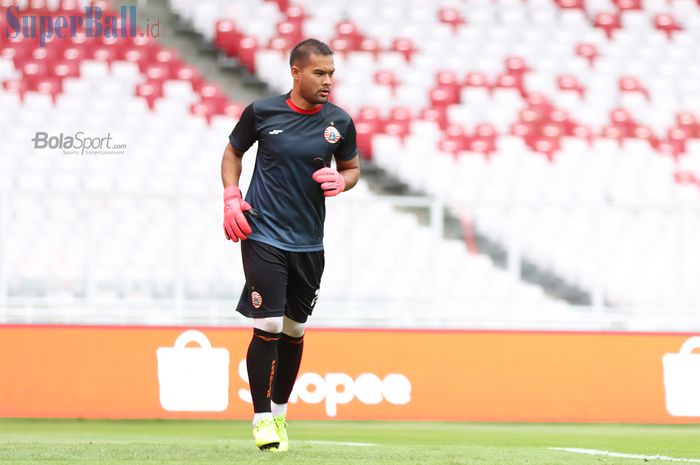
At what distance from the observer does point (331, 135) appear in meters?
5.42

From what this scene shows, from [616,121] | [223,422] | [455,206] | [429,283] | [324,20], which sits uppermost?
[324,20]

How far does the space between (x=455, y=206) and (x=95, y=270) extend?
258 centimetres

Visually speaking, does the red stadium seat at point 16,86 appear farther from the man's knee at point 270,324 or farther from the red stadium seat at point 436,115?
the man's knee at point 270,324

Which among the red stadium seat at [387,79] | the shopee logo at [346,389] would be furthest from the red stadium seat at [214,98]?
the shopee logo at [346,389]

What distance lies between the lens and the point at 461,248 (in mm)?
8797

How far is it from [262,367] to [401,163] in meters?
7.44

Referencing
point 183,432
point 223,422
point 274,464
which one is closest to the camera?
point 274,464

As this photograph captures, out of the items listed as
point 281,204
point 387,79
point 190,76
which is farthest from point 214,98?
point 281,204

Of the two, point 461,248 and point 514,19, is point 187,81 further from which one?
point 461,248

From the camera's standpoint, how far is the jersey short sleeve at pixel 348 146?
18.1ft

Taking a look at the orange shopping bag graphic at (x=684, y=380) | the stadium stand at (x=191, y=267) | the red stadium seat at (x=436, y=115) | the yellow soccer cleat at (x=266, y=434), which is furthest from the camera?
the red stadium seat at (x=436, y=115)

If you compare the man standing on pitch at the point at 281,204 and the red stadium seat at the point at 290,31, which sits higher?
the red stadium seat at the point at 290,31

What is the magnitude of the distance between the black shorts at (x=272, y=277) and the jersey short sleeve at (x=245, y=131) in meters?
0.45

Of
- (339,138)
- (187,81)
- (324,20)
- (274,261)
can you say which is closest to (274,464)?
(274,261)
